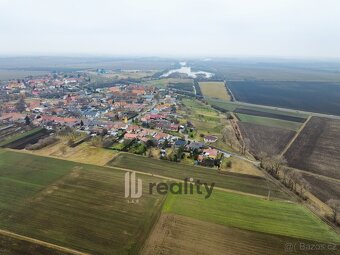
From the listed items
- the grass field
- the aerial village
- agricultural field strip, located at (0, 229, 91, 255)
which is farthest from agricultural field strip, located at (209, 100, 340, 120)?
agricultural field strip, located at (0, 229, 91, 255)

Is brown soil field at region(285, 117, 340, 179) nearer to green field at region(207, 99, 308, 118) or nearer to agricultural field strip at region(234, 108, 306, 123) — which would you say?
agricultural field strip at region(234, 108, 306, 123)

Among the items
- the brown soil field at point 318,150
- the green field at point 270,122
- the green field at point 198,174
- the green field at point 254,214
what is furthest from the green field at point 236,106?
the green field at point 254,214

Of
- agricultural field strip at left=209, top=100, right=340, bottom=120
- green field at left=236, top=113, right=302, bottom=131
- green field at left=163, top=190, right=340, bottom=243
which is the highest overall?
green field at left=163, top=190, right=340, bottom=243

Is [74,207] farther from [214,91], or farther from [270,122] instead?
[214,91]

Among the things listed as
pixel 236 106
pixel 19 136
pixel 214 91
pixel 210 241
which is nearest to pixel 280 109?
pixel 236 106

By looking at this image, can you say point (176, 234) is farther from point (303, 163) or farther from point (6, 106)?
point (6, 106)

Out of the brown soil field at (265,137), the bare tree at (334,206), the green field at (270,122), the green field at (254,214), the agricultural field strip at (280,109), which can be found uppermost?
the green field at (254,214)

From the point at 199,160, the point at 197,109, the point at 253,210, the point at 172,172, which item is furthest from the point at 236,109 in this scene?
the point at 253,210

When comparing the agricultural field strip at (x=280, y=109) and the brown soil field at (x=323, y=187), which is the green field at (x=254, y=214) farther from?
the agricultural field strip at (x=280, y=109)
